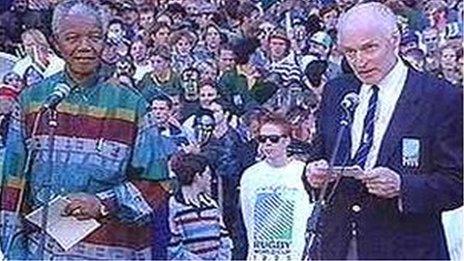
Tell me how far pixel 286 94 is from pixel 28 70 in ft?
4.51

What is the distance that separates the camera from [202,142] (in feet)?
23.7

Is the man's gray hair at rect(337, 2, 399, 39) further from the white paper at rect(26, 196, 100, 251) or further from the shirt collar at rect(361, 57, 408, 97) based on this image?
the white paper at rect(26, 196, 100, 251)

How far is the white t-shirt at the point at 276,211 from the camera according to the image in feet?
16.5

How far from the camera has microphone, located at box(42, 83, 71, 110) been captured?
370 cm

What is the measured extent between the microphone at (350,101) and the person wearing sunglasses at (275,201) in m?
1.30

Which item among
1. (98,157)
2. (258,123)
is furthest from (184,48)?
(98,157)

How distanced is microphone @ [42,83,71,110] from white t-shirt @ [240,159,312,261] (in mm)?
1387

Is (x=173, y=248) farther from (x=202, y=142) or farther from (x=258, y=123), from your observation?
(x=202, y=142)

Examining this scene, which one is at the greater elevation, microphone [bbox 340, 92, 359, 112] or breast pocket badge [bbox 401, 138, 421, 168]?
microphone [bbox 340, 92, 359, 112]

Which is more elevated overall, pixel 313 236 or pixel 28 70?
pixel 28 70

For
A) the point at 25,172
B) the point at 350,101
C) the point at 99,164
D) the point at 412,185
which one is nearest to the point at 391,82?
the point at 350,101

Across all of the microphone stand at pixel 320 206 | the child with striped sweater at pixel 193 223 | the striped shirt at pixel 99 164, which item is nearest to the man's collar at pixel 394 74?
the microphone stand at pixel 320 206

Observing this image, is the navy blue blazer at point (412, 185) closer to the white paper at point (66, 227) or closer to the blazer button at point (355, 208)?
the blazer button at point (355, 208)

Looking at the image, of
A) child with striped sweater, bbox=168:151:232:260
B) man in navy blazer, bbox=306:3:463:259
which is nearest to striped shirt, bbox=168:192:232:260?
child with striped sweater, bbox=168:151:232:260
